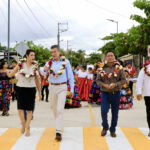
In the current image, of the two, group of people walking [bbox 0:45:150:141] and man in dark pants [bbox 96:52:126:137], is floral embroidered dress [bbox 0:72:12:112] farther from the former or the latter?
man in dark pants [bbox 96:52:126:137]

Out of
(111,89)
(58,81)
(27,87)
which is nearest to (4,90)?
(27,87)

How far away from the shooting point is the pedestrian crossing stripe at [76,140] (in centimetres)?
592

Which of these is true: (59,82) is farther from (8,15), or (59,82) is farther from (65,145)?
(8,15)

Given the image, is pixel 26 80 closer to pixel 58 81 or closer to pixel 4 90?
pixel 58 81

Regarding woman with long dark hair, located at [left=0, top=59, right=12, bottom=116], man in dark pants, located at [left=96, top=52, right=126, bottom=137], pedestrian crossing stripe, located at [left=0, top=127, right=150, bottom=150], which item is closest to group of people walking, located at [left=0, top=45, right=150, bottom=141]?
man in dark pants, located at [left=96, top=52, right=126, bottom=137]

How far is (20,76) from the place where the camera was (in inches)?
274

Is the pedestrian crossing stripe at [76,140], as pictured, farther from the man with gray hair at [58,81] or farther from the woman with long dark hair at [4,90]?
the woman with long dark hair at [4,90]

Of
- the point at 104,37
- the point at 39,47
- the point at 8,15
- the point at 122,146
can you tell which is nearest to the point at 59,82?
the point at 122,146

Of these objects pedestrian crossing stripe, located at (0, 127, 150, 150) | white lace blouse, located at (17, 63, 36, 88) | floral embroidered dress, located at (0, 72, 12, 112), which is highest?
white lace blouse, located at (17, 63, 36, 88)

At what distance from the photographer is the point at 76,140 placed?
641 centimetres

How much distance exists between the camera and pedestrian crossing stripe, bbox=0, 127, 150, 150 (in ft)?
19.4

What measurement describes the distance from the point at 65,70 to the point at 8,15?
20.0 m

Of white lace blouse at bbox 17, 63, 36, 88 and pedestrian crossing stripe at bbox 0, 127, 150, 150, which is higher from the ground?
white lace blouse at bbox 17, 63, 36, 88

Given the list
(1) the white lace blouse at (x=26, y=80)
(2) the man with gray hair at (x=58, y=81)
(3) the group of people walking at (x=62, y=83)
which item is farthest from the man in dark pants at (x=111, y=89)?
(1) the white lace blouse at (x=26, y=80)
